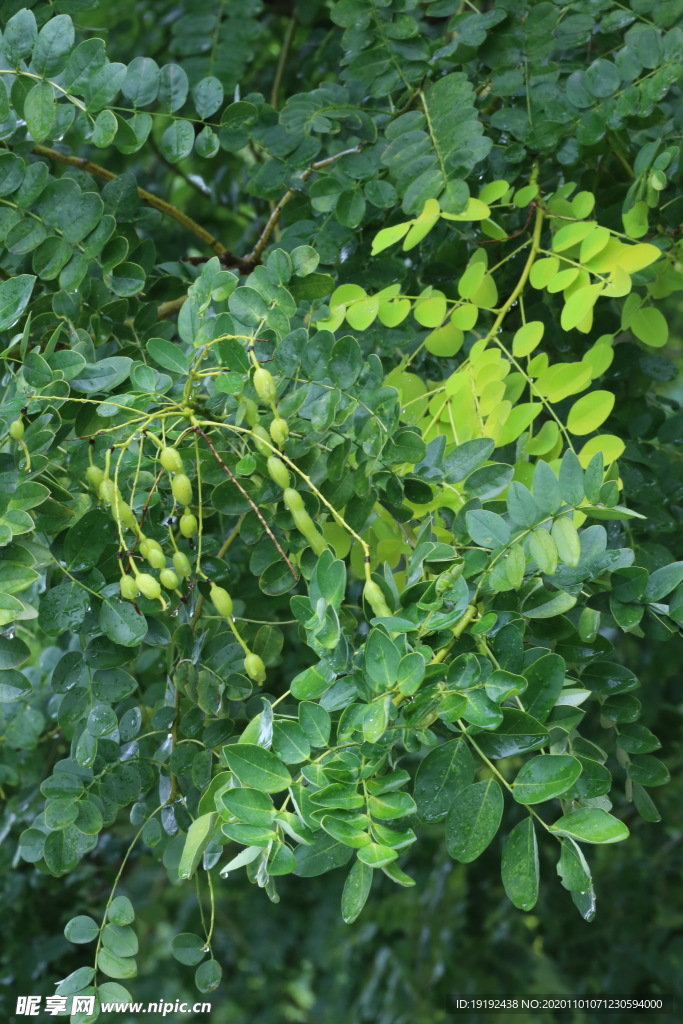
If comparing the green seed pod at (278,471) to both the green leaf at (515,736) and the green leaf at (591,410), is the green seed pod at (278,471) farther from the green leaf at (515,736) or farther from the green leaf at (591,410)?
the green leaf at (591,410)

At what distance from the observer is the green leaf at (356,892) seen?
56 cm

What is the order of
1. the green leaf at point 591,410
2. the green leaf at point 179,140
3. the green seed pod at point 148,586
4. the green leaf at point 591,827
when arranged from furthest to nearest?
the green leaf at point 179,140 → the green leaf at point 591,410 → the green seed pod at point 148,586 → the green leaf at point 591,827

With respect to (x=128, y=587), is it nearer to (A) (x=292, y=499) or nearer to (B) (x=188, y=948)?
(A) (x=292, y=499)

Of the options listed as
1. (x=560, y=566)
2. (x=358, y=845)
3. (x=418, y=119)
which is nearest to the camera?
(x=358, y=845)

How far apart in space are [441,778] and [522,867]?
7 centimetres

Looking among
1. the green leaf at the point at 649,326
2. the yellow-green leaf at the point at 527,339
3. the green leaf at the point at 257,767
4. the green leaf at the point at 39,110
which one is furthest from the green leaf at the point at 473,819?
the green leaf at the point at 39,110

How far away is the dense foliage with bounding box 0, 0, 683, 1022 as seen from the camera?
23.6 inches

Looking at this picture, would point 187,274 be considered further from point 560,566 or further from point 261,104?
point 560,566

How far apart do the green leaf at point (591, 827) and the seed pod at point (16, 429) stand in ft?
1.52

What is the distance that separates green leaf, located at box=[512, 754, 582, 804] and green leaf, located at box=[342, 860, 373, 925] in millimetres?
100

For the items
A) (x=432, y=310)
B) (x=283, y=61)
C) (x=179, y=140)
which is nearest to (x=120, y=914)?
(x=432, y=310)

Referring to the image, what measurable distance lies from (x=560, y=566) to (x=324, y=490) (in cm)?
20

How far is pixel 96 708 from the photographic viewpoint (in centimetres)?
81

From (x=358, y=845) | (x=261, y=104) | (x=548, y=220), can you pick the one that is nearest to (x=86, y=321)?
(x=261, y=104)
